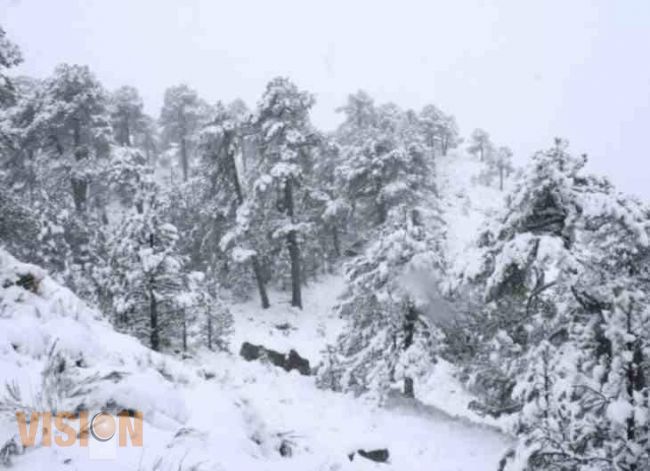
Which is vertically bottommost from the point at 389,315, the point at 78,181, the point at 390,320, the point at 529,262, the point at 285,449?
the point at 285,449

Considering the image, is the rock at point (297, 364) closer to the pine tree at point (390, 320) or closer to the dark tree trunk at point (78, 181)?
the pine tree at point (390, 320)

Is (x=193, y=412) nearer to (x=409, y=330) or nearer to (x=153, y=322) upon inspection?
(x=409, y=330)

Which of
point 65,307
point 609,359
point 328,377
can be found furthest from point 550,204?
point 65,307

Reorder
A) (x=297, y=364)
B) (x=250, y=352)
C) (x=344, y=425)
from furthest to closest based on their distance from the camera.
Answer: (x=250, y=352), (x=297, y=364), (x=344, y=425)

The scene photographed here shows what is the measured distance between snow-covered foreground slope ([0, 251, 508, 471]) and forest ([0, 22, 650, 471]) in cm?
6

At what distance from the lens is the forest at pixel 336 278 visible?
552 centimetres

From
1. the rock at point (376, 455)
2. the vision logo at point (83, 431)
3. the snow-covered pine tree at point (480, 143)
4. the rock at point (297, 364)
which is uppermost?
the snow-covered pine tree at point (480, 143)

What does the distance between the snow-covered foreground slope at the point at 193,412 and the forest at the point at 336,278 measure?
6cm

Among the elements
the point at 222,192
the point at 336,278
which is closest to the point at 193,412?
the point at 222,192

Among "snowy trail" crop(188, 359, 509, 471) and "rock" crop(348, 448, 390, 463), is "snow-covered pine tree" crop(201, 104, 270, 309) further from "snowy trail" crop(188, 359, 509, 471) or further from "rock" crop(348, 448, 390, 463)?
"rock" crop(348, 448, 390, 463)

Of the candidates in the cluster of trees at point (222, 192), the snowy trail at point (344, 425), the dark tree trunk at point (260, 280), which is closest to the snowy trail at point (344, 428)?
the snowy trail at point (344, 425)

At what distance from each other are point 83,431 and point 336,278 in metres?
25.8

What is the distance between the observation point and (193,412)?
5.50 metres

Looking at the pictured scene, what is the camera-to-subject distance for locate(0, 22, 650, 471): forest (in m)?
5.52
